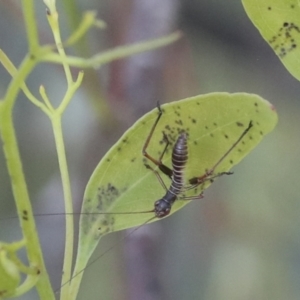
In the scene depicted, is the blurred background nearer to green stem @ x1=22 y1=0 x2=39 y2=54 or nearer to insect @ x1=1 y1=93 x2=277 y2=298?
insect @ x1=1 y1=93 x2=277 y2=298

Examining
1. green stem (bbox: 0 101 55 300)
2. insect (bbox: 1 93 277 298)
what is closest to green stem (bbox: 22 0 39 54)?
green stem (bbox: 0 101 55 300)

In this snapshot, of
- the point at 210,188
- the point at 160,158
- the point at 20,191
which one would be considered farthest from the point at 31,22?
the point at 210,188

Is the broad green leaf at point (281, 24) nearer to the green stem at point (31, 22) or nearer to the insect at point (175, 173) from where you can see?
the insect at point (175, 173)

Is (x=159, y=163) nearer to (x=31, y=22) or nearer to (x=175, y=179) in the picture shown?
(x=175, y=179)

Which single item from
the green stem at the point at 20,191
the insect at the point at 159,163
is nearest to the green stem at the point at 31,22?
the green stem at the point at 20,191

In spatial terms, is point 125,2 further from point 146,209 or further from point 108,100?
point 146,209

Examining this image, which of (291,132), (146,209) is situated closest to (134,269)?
(146,209)
